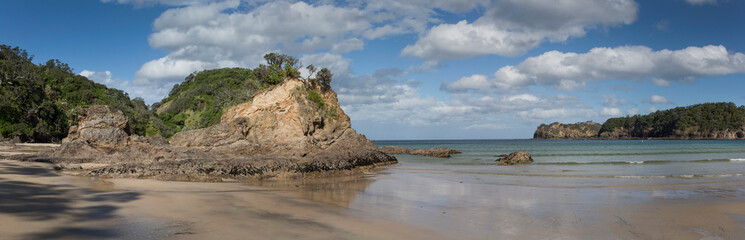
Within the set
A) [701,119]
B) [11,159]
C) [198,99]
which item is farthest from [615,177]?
[701,119]

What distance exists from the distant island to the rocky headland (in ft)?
424

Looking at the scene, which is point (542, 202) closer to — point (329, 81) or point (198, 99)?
point (329, 81)

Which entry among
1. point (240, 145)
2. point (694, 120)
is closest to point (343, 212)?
point (240, 145)

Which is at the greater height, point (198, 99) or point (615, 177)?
point (198, 99)

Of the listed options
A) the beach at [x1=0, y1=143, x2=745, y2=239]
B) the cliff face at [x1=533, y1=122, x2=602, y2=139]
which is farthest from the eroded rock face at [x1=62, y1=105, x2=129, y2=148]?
the cliff face at [x1=533, y1=122, x2=602, y2=139]

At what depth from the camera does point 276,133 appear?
2322 cm

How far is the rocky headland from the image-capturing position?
473 inches

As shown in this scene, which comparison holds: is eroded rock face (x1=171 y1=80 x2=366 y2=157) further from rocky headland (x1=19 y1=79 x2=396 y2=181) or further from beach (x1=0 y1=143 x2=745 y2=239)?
beach (x1=0 y1=143 x2=745 y2=239)

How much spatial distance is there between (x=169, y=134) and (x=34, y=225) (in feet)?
112

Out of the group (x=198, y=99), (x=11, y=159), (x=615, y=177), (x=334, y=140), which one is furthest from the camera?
(x=198, y=99)

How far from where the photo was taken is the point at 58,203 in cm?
588

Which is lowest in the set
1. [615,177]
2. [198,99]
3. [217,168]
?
[615,177]

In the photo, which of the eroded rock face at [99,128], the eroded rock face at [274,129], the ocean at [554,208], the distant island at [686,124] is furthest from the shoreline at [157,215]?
the distant island at [686,124]

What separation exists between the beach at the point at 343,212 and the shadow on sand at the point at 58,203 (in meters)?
0.01
